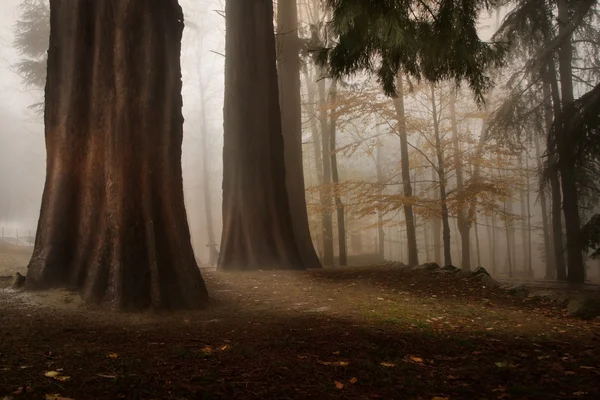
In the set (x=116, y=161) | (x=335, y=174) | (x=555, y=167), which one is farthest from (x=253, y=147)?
(x=555, y=167)

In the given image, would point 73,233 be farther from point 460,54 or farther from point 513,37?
point 513,37

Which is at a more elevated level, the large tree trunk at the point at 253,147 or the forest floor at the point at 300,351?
the large tree trunk at the point at 253,147

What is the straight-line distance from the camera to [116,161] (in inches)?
187

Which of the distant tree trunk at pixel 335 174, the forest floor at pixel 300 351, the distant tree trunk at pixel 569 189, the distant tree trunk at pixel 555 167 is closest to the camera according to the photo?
the forest floor at pixel 300 351

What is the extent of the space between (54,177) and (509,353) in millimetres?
4929

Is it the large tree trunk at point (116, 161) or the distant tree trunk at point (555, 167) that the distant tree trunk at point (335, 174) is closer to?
the distant tree trunk at point (555, 167)

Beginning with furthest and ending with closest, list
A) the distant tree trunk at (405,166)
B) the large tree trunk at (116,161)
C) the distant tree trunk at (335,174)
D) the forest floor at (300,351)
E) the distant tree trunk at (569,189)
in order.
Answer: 1. the distant tree trunk at (335,174)
2. the distant tree trunk at (405,166)
3. the distant tree trunk at (569,189)
4. the large tree trunk at (116,161)
5. the forest floor at (300,351)

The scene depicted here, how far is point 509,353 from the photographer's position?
339 centimetres

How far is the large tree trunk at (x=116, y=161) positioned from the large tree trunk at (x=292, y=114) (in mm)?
6015

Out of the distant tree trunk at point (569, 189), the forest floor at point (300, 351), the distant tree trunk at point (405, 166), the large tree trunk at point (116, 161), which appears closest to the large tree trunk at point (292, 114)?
the distant tree trunk at point (405, 166)

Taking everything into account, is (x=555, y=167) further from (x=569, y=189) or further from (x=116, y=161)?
(x=116, y=161)

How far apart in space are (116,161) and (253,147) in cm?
475

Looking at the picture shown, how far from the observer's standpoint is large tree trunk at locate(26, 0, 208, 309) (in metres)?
4.70

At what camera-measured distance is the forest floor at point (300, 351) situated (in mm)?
2574
